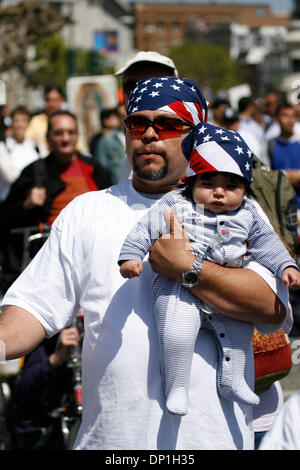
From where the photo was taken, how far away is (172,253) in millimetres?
2891

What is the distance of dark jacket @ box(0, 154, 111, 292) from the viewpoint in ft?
20.0

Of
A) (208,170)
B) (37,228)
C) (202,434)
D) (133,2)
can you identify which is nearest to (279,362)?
(202,434)

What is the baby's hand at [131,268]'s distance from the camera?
110 inches

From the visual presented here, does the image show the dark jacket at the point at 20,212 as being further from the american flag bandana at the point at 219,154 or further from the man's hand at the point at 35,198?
the american flag bandana at the point at 219,154

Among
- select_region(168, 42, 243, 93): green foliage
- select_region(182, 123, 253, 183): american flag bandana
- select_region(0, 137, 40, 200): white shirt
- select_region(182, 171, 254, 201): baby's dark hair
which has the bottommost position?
select_region(168, 42, 243, 93): green foliage

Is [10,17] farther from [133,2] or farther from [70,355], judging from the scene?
[133,2]

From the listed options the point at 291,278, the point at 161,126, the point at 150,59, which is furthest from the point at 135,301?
the point at 150,59

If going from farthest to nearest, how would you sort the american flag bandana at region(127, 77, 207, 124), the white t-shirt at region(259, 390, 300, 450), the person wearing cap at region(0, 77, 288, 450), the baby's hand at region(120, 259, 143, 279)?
1. the american flag bandana at region(127, 77, 207, 124)
2. the person wearing cap at region(0, 77, 288, 450)
3. the baby's hand at region(120, 259, 143, 279)
4. the white t-shirt at region(259, 390, 300, 450)

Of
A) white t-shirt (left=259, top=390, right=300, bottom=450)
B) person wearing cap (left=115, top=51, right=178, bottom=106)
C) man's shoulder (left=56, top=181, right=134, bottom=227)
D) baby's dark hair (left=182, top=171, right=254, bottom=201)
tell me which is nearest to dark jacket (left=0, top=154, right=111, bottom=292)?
person wearing cap (left=115, top=51, right=178, bottom=106)

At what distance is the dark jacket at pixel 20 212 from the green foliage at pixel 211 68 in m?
109

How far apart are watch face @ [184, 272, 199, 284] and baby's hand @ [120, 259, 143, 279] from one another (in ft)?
0.56

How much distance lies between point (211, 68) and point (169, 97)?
4584 inches

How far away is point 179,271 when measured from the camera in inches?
113

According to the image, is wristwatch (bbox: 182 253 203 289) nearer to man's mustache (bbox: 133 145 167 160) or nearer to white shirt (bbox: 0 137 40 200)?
man's mustache (bbox: 133 145 167 160)
